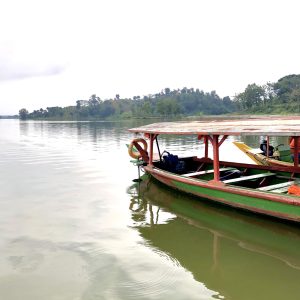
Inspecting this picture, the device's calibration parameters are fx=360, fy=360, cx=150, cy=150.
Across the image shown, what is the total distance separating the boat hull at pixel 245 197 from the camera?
699 cm

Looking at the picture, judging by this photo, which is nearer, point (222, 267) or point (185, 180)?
point (222, 267)

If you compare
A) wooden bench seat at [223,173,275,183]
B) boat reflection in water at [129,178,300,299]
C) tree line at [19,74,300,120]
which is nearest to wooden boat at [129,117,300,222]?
wooden bench seat at [223,173,275,183]

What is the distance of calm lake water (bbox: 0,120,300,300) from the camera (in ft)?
17.0

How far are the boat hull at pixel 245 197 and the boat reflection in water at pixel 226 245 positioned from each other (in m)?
0.32

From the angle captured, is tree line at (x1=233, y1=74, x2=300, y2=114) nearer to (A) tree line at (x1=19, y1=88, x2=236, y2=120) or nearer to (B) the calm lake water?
(A) tree line at (x1=19, y1=88, x2=236, y2=120)

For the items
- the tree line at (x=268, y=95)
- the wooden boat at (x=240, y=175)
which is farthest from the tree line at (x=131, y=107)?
the wooden boat at (x=240, y=175)

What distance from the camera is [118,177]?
13703 millimetres

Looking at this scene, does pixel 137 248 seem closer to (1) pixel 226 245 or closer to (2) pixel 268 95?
(1) pixel 226 245

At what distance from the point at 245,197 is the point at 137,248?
2739 millimetres

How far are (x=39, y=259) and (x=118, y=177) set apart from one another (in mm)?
7551

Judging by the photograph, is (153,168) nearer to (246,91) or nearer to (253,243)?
(253,243)

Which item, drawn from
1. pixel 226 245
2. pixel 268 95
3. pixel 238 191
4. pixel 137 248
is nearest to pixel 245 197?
pixel 238 191

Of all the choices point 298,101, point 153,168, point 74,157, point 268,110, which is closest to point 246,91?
point 268,110

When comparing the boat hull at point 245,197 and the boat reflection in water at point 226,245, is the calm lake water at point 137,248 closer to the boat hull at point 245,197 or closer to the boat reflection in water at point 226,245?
the boat reflection in water at point 226,245
